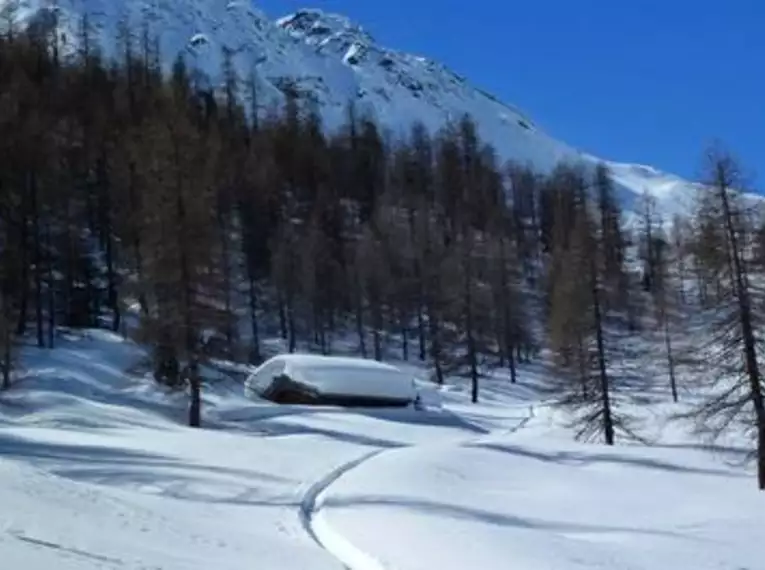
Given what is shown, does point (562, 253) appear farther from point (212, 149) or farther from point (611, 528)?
point (611, 528)

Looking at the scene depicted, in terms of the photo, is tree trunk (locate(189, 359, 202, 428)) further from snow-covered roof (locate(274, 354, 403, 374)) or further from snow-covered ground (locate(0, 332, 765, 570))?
snow-covered roof (locate(274, 354, 403, 374))

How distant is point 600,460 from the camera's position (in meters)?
36.7

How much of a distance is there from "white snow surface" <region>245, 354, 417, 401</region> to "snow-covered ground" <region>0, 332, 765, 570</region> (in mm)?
7398

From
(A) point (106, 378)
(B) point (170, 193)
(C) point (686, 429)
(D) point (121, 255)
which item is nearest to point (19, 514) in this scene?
(B) point (170, 193)

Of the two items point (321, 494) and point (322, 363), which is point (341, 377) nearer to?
point (322, 363)

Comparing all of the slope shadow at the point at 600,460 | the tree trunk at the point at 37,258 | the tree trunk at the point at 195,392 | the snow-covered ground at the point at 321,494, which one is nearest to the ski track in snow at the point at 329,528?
the snow-covered ground at the point at 321,494

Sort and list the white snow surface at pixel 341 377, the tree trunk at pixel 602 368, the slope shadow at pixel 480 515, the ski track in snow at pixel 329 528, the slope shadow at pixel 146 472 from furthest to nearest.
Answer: the white snow surface at pixel 341 377
the tree trunk at pixel 602 368
the slope shadow at pixel 480 515
the slope shadow at pixel 146 472
the ski track in snow at pixel 329 528

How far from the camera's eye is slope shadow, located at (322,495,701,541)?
23.0 meters

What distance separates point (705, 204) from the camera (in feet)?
99.5

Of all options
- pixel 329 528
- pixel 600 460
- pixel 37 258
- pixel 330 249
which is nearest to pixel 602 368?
pixel 600 460

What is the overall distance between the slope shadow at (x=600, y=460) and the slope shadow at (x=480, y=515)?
1218 cm

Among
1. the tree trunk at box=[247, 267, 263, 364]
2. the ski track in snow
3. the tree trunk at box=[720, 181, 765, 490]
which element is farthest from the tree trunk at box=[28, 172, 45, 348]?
the tree trunk at box=[720, 181, 765, 490]

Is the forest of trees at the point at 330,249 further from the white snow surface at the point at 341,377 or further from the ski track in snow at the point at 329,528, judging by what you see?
the ski track in snow at the point at 329,528

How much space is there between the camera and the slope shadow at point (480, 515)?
23.0m
